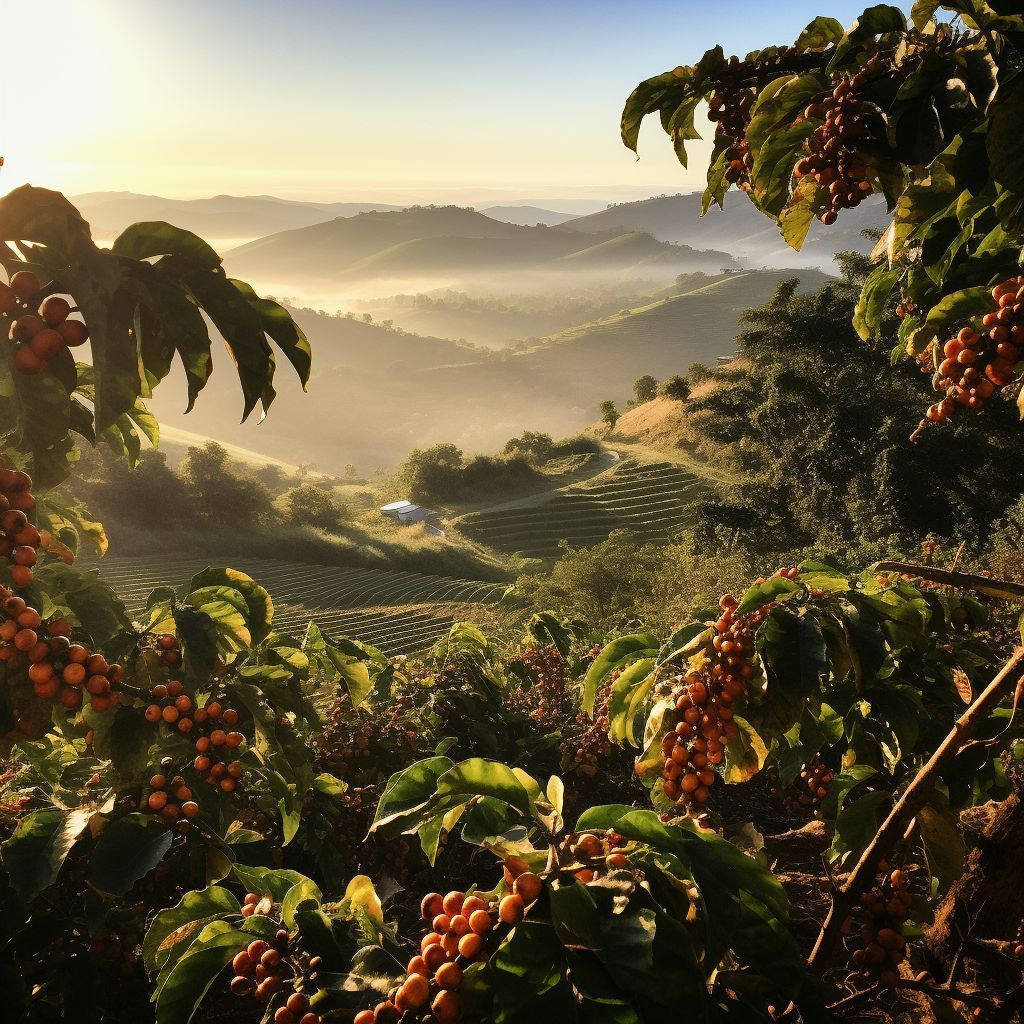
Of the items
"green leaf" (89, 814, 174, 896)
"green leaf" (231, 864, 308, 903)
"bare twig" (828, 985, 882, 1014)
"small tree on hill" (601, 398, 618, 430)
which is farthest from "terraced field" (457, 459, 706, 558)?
"green leaf" (231, 864, 308, 903)

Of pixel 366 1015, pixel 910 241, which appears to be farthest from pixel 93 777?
pixel 910 241

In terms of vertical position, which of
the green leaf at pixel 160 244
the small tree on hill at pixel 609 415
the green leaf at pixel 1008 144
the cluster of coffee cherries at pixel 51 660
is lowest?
the small tree on hill at pixel 609 415

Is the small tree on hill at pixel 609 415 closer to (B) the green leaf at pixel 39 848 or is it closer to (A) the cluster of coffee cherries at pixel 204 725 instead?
(A) the cluster of coffee cherries at pixel 204 725

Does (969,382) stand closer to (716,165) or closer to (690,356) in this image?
(716,165)

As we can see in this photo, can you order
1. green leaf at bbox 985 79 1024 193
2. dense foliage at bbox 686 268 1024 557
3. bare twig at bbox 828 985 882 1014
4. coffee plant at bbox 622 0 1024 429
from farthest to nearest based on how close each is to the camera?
dense foliage at bbox 686 268 1024 557 → bare twig at bbox 828 985 882 1014 → coffee plant at bbox 622 0 1024 429 → green leaf at bbox 985 79 1024 193

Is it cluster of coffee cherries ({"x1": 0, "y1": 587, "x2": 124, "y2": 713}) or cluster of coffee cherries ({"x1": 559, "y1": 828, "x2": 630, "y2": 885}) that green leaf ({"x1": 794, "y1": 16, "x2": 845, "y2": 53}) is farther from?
cluster of coffee cherries ({"x1": 0, "y1": 587, "x2": 124, "y2": 713})

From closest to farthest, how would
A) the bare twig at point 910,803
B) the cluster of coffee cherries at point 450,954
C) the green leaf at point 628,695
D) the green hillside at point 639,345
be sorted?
the cluster of coffee cherries at point 450,954, the bare twig at point 910,803, the green leaf at point 628,695, the green hillside at point 639,345

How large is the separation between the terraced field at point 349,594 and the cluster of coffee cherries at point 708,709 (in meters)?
26.9

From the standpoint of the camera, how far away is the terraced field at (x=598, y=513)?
47.8 m

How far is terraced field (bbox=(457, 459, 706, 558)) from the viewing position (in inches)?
1882

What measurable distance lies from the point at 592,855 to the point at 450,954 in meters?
0.28

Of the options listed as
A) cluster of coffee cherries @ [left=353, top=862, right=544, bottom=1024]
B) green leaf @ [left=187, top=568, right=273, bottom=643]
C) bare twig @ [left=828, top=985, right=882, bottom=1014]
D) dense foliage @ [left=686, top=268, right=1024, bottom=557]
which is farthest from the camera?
dense foliage @ [left=686, top=268, right=1024, bottom=557]

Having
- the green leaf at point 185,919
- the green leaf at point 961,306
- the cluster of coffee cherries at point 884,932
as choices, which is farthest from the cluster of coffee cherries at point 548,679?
the green leaf at point 961,306

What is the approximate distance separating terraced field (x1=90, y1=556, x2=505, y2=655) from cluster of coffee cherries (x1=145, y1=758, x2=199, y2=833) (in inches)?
1032
